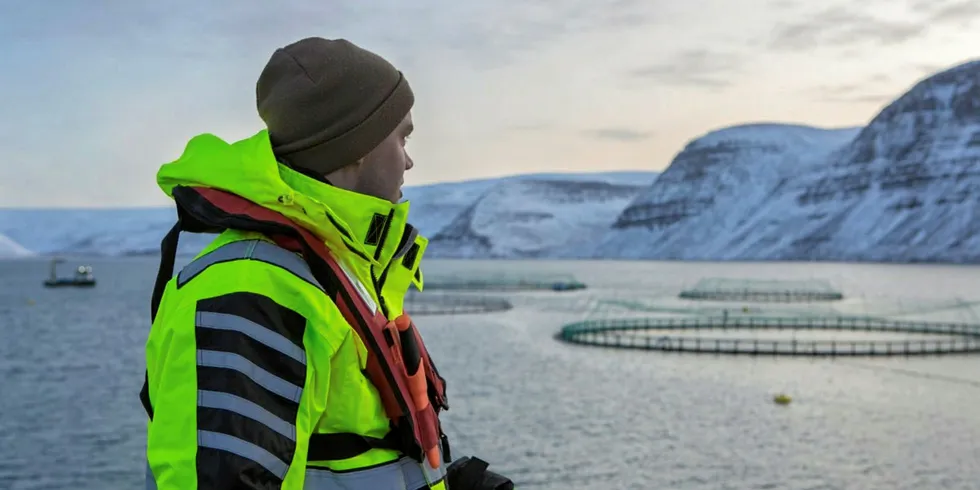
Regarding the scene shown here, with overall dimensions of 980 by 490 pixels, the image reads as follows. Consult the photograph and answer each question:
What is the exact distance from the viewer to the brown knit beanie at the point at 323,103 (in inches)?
116

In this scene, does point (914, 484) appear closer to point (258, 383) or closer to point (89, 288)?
point (258, 383)

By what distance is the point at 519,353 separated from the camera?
6881 cm

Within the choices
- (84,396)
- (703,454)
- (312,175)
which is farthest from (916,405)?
(312,175)

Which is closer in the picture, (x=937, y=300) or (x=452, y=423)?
(x=452, y=423)

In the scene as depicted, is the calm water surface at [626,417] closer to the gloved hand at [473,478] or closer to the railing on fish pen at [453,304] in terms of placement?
the railing on fish pen at [453,304]

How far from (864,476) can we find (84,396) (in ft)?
115

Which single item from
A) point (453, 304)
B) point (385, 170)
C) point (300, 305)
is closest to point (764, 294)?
point (453, 304)

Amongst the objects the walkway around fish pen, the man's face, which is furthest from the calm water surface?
the man's face

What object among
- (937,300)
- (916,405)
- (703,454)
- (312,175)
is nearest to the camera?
(312,175)

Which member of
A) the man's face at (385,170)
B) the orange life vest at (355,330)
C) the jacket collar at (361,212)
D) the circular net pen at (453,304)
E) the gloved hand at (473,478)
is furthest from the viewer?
the circular net pen at (453,304)

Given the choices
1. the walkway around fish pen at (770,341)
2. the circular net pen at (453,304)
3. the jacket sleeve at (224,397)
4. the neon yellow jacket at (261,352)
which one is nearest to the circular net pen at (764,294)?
the circular net pen at (453,304)

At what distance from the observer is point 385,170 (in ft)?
10.1

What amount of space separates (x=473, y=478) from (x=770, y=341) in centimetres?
6914

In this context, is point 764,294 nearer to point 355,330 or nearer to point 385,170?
point 385,170
